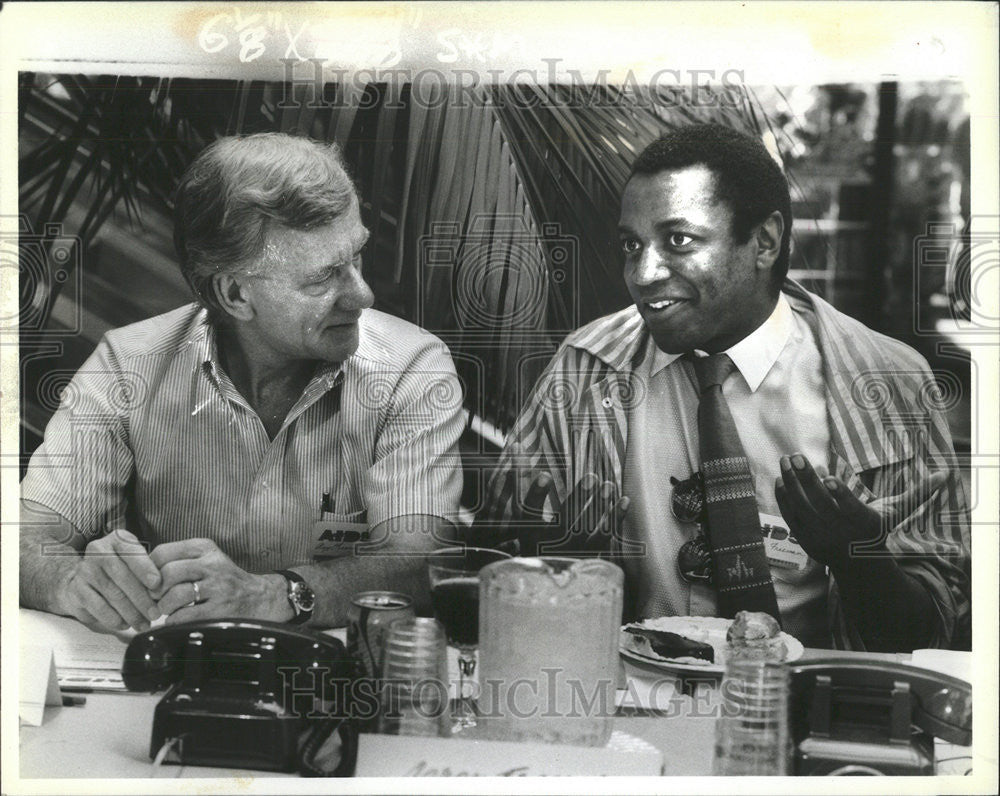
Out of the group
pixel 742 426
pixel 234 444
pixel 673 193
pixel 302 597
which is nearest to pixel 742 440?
pixel 742 426

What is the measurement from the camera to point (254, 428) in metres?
3.06


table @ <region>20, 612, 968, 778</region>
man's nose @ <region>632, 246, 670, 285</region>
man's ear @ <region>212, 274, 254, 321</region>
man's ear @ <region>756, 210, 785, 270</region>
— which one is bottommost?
table @ <region>20, 612, 968, 778</region>

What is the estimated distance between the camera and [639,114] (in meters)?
3.06

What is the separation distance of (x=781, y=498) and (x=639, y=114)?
3.50ft

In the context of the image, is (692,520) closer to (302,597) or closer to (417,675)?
(417,675)

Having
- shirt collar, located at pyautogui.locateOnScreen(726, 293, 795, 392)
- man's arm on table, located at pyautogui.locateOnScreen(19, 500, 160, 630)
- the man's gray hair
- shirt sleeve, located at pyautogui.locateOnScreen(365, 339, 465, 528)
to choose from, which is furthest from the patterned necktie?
man's arm on table, located at pyautogui.locateOnScreen(19, 500, 160, 630)

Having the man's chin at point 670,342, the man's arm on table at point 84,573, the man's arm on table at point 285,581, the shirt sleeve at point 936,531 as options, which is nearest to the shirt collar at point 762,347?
the man's chin at point 670,342

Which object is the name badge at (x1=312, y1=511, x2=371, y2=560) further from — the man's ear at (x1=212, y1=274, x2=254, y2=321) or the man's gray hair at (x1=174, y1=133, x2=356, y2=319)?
the man's gray hair at (x1=174, y1=133, x2=356, y2=319)

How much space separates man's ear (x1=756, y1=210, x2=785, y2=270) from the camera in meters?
3.04

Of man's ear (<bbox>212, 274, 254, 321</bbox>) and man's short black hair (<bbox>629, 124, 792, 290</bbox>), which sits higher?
man's short black hair (<bbox>629, 124, 792, 290</bbox>)

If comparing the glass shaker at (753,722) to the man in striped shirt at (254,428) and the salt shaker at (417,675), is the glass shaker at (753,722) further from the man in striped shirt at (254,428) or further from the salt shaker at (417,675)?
the man in striped shirt at (254,428)

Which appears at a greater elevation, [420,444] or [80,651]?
[420,444]

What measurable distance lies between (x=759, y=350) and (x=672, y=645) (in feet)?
2.62

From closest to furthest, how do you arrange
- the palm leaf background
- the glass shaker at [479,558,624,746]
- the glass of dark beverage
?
the glass shaker at [479,558,624,746], the glass of dark beverage, the palm leaf background
